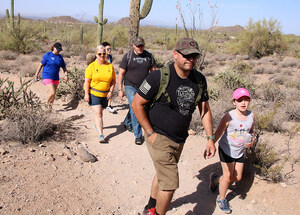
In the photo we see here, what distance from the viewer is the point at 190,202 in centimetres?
375

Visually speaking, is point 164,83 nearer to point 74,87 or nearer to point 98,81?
point 98,81

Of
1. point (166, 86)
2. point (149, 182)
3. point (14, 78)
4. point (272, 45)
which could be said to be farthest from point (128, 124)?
point (272, 45)

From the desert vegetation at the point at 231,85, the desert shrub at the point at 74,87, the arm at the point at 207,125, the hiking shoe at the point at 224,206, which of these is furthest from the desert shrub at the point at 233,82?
the arm at the point at 207,125

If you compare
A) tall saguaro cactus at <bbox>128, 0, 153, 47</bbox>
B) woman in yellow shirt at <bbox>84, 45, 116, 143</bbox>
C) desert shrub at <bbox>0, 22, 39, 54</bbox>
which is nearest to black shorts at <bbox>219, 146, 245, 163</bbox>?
woman in yellow shirt at <bbox>84, 45, 116, 143</bbox>

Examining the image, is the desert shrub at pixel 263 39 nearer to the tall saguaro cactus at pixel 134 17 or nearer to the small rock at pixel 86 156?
the tall saguaro cactus at pixel 134 17

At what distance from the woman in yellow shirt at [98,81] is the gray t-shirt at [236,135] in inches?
94.0

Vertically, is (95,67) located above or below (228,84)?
above

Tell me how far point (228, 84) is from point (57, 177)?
7142 mm

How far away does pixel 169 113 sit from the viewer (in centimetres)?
274

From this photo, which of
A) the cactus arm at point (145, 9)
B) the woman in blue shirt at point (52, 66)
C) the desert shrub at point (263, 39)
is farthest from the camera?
the desert shrub at point (263, 39)

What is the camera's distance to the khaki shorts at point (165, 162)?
107 inches

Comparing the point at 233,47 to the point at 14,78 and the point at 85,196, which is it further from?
the point at 85,196

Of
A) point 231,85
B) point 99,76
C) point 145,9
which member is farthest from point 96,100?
point 231,85

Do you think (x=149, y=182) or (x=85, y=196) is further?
(x=149, y=182)
